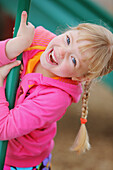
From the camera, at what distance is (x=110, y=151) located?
2199 mm

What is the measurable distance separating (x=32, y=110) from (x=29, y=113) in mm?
13

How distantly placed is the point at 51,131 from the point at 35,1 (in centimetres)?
90

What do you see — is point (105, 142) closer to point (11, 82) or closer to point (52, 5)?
point (52, 5)

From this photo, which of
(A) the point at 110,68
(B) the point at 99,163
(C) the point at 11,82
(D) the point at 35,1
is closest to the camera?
(C) the point at 11,82

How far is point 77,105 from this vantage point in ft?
8.43

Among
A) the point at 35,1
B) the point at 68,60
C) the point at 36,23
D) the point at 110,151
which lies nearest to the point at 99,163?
the point at 110,151

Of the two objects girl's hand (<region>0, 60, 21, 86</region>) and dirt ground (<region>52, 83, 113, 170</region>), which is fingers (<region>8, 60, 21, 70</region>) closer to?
girl's hand (<region>0, 60, 21, 86</region>)

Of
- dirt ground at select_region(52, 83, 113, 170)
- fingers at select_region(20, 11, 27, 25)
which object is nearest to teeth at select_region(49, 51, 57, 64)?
fingers at select_region(20, 11, 27, 25)

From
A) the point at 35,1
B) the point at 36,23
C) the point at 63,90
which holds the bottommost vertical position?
the point at 63,90

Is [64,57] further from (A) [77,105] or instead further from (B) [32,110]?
(A) [77,105]

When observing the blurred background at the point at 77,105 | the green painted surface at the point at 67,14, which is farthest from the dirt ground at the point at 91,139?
the green painted surface at the point at 67,14

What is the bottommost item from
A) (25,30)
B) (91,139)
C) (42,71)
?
(91,139)

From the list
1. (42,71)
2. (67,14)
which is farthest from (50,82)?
(67,14)

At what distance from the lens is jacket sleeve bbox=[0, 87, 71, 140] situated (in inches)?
30.5
